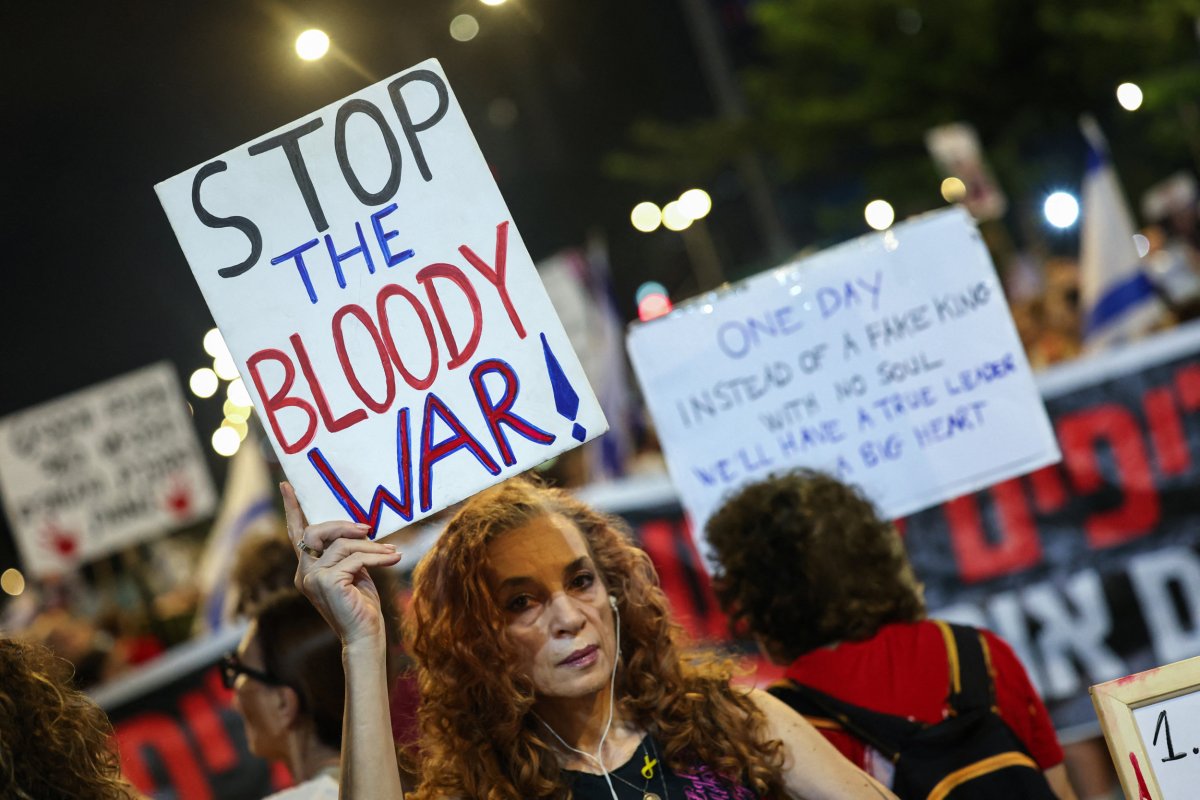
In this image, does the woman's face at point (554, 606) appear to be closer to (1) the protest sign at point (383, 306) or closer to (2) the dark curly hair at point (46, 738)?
Result: (1) the protest sign at point (383, 306)

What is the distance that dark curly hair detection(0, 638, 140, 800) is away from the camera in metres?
2.15

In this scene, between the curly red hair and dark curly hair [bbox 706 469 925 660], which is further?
dark curly hair [bbox 706 469 925 660]

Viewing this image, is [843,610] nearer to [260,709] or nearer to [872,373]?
[872,373]

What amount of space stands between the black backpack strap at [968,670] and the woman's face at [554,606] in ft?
2.73

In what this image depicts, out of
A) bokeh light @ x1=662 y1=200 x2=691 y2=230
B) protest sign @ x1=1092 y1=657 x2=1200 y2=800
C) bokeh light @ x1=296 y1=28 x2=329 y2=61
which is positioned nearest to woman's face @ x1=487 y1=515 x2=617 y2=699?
protest sign @ x1=1092 y1=657 x2=1200 y2=800

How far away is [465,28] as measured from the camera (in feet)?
74.6

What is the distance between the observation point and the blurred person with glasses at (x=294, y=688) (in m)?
3.26

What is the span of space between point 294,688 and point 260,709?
128 mm

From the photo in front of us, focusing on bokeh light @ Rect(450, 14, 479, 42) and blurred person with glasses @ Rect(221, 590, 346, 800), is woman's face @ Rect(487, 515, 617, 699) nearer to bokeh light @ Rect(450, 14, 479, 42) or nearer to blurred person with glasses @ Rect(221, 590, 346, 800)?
blurred person with glasses @ Rect(221, 590, 346, 800)

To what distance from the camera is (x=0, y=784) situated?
2.11 meters

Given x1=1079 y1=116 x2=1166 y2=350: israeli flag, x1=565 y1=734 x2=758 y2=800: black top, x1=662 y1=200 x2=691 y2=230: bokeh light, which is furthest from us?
x1=662 y1=200 x2=691 y2=230: bokeh light

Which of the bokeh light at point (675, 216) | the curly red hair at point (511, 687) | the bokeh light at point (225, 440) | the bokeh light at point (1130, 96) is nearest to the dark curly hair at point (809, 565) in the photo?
the curly red hair at point (511, 687)

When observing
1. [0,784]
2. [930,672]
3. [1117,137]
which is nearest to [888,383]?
[930,672]

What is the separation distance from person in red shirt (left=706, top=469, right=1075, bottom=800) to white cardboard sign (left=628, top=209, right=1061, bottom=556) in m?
0.44
